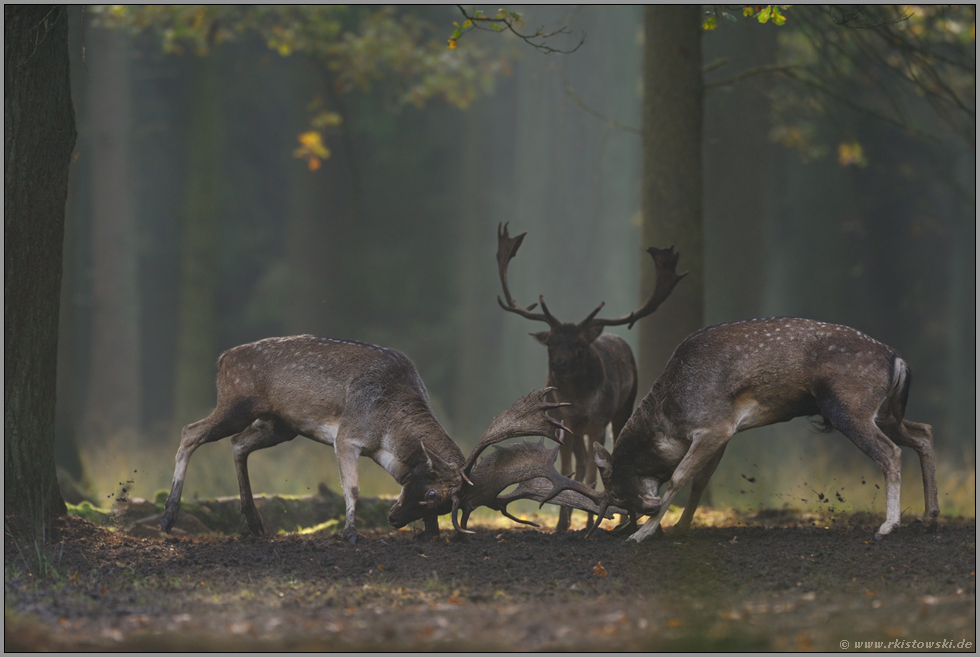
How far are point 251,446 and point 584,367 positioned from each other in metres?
2.96

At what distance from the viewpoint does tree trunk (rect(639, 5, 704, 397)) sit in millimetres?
8672

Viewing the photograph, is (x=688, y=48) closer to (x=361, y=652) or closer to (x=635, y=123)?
(x=361, y=652)

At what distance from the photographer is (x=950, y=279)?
23703mm

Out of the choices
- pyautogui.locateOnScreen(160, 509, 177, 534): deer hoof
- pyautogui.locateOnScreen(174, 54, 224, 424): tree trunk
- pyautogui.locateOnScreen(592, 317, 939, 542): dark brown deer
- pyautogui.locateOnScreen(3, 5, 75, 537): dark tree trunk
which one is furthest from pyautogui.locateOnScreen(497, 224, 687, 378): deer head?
pyautogui.locateOnScreen(174, 54, 224, 424): tree trunk

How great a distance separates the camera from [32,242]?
20.6 ft

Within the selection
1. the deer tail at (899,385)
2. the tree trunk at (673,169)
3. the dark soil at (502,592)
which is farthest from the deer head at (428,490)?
the deer tail at (899,385)

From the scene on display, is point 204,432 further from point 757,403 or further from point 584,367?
point 757,403

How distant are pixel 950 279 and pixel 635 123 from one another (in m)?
11.0

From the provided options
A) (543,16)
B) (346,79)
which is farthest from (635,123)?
(346,79)

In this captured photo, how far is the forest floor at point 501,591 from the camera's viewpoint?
3945 millimetres

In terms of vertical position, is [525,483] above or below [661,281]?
below

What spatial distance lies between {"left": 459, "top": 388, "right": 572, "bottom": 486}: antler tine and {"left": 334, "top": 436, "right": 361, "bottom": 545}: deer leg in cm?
90

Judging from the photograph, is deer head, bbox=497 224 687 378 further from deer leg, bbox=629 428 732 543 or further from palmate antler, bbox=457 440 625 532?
deer leg, bbox=629 428 732 543

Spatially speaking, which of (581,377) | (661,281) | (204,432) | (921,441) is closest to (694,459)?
(581,377)
